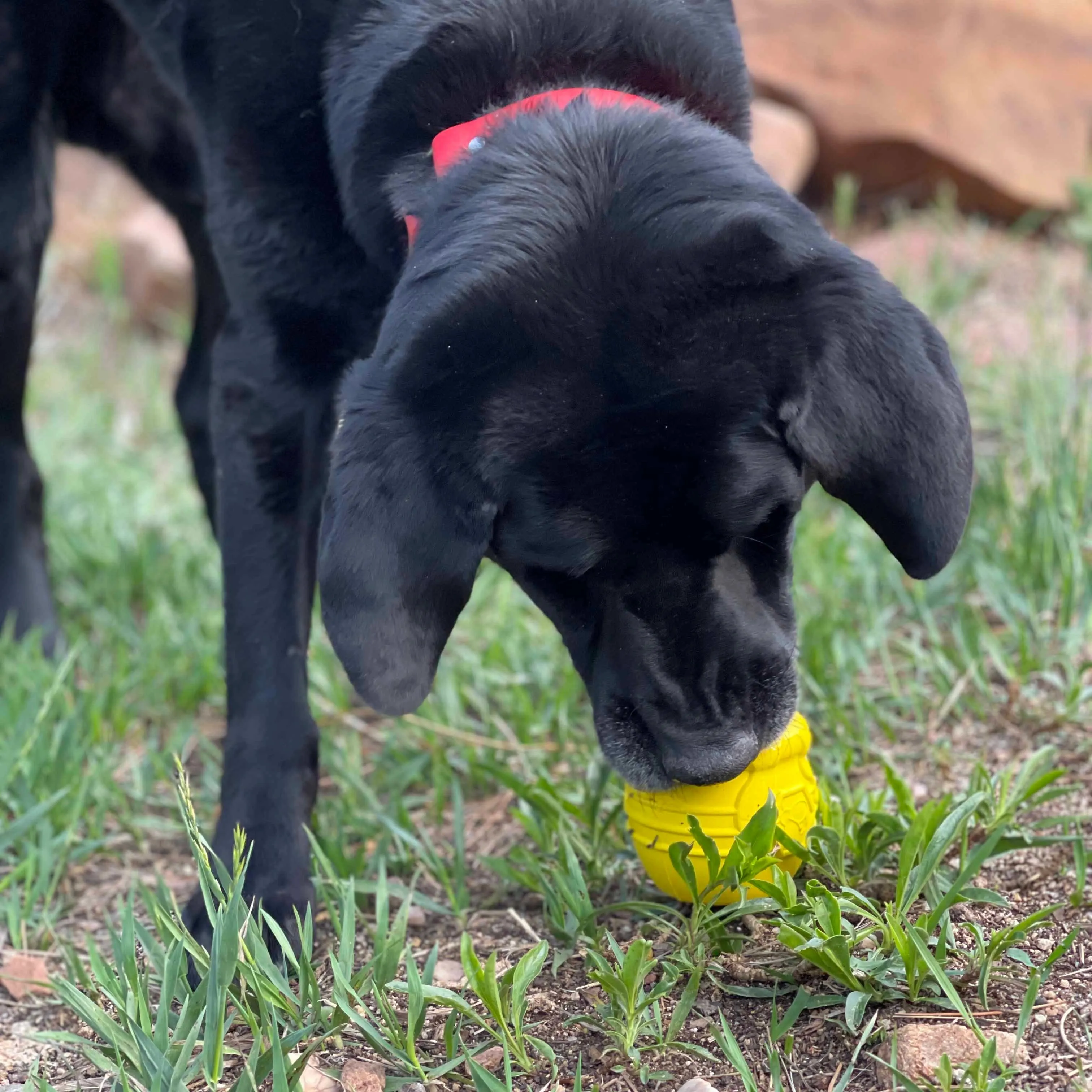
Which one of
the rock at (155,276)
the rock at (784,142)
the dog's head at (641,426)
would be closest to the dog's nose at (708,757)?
the dog's head at (641,426)

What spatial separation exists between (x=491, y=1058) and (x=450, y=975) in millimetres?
215

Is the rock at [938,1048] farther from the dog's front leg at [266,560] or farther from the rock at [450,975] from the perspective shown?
the dog's front leg at [266,560]

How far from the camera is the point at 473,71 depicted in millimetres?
1841

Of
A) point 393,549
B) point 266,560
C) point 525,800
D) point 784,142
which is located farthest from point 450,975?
point 784,142

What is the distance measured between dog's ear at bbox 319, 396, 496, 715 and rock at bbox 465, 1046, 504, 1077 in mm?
374

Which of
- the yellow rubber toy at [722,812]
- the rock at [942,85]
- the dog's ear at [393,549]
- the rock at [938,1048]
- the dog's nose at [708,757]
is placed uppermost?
the dog's ear at [393,549]

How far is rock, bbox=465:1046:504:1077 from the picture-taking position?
146 cm

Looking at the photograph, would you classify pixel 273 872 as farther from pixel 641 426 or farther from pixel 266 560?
pixel 641 426

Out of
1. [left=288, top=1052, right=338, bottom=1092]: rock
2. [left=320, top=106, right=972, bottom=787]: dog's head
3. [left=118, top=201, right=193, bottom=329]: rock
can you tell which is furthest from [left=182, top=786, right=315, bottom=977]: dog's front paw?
[left=118, top=201, right=193, bottom=329]: rock

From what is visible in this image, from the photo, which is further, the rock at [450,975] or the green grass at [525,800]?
the rock at [450,975]

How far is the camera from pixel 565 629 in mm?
1700

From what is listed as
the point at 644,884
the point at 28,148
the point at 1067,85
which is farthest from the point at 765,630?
the point at 1067,85

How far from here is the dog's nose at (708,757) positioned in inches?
61.9

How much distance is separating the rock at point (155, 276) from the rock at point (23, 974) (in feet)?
11.5
